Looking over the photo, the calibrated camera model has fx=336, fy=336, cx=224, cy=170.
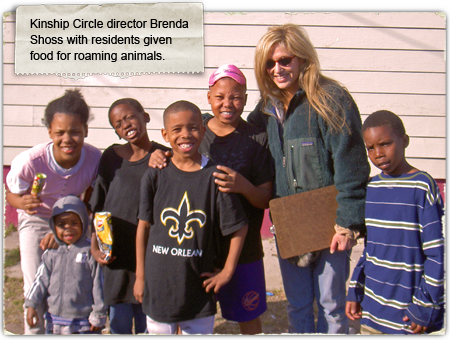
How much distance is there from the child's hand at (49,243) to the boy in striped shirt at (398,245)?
186cm

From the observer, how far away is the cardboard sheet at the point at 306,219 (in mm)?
1924

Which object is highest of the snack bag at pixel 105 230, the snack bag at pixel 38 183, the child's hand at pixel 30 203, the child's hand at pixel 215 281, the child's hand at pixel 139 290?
the snack bag at pixel 38 183

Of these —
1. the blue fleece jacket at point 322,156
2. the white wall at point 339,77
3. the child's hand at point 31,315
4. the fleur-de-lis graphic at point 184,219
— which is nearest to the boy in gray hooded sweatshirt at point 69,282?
the child's hand at point 31,315

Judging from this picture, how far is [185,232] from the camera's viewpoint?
1.83 meters

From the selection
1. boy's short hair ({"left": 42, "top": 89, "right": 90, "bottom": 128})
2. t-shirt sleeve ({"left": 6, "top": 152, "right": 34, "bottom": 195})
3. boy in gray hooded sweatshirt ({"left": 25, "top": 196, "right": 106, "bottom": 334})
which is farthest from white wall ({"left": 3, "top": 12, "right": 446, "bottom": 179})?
boy in gray hooded sweatshirt ({"left": 25, "top": 196, "right": 106, "bottom": 334})

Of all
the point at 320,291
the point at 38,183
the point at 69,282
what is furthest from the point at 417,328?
the point at 38,183

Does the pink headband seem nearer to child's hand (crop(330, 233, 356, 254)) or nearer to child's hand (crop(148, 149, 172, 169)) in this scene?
child's hand (crop(148, 149, 172, 169))

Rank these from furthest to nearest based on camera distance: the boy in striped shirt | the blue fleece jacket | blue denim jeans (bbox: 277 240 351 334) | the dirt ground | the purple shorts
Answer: the dirt ground → the purple shorts → blue denim jeans (bbox: 277 240 351 334) → the blue fleece jacket → the boy in striped shirt

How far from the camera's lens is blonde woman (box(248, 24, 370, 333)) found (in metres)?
1.82

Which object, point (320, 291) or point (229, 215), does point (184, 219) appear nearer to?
point (229, 215)

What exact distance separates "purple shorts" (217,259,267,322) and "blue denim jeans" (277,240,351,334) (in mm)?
187

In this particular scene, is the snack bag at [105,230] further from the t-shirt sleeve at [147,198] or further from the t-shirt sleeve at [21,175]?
the t-shirt sleeve at [21,175]

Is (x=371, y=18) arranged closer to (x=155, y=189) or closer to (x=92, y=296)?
(x=155, y=189)

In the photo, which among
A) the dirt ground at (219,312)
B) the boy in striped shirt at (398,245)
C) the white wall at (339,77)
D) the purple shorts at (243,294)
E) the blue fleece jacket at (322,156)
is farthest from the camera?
the white wall at (339,77)
